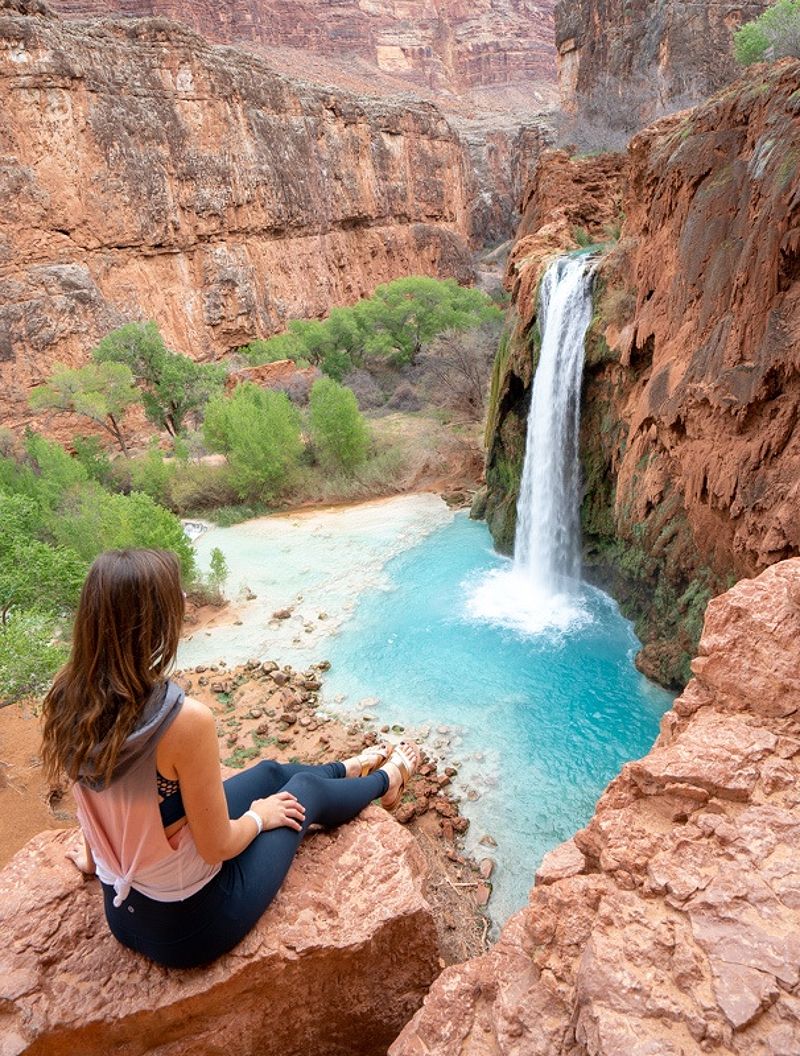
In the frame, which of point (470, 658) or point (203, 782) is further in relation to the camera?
point (470, 658)

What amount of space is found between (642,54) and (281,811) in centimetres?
2414

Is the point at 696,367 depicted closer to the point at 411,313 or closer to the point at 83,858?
the point at 83,858

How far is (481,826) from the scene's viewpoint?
5246mm

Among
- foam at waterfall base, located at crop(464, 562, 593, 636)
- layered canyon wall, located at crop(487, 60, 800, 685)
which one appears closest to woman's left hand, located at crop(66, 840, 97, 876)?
layered canyon wall, located at crop(487, 60, 800, 685)

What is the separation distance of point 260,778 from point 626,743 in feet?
16.4

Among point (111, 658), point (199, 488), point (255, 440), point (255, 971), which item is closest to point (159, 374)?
point (199, 488)

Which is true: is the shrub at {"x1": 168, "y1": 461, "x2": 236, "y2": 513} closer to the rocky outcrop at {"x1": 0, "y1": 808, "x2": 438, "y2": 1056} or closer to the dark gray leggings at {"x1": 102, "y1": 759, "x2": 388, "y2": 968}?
the rocky outcrop at {"x1": 0, "y1": 808, "x2": 438, "y2": 1056}

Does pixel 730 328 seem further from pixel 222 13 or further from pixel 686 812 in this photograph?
pixel 222 13

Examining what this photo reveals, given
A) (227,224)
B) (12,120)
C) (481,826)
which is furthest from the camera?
(227,224)

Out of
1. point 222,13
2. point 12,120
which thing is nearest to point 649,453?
point 12,120

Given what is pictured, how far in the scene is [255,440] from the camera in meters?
13.8

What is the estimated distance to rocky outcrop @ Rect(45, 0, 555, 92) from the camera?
41.5 m

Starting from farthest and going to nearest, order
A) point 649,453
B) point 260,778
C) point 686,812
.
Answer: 1. point 649,453
2. point 260,778
3. point 686,812

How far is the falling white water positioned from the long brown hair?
7103mm
